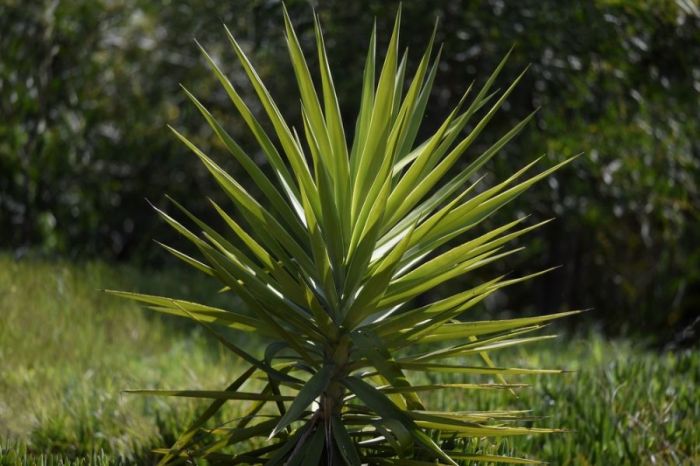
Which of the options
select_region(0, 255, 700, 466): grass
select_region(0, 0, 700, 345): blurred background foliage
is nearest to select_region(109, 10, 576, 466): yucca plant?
select_region(0, 255, 700, 466): grass

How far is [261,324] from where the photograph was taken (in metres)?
2.96

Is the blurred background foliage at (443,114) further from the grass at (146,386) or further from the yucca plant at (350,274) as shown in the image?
the yucca plant at (350,274)

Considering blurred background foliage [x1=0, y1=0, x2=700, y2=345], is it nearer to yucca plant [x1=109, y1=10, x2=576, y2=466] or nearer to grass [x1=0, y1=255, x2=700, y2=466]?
grass [x1=0, y1=255, x2=700, y2=466]

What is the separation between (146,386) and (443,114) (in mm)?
3975

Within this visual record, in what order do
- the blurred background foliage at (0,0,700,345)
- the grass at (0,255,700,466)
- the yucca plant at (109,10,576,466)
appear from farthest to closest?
1. the blurred background foliage at (0,0,700,345)
2. the grass at (0,255,700,466)
3. the yucca plant at (109,10,576,466)

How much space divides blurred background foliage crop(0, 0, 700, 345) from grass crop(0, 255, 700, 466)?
1825mm

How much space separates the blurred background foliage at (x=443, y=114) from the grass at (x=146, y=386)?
182cm

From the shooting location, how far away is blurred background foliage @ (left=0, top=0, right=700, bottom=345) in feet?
24.1

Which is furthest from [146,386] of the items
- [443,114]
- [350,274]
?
[443,114]

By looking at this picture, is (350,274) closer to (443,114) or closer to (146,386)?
(146,386)

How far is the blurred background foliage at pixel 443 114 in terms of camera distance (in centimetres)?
734

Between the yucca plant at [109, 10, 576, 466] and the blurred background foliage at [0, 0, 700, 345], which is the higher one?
the yucca plant at [109, 10, 576, 466]

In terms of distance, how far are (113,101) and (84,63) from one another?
544 millimetres

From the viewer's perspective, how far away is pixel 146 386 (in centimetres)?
477
